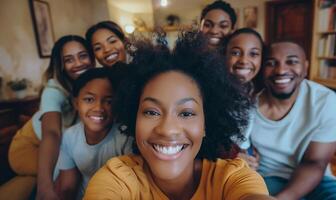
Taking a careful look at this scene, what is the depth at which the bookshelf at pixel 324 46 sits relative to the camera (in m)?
2.41

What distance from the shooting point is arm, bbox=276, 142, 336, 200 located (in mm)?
890

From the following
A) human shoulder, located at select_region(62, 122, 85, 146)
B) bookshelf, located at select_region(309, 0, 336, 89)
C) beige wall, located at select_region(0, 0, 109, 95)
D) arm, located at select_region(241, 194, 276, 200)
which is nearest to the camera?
arm, located at select_region(241, 194, 276, 200)

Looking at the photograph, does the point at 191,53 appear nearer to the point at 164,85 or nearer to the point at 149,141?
the point at 164,85

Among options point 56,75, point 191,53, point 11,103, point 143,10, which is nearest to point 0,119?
point 11,103

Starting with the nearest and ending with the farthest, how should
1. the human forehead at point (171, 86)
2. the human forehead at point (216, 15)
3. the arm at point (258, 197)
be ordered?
the arm at point (258, 197)
the human forehead at point (171, 86)
the human forehead at point (216, 15)

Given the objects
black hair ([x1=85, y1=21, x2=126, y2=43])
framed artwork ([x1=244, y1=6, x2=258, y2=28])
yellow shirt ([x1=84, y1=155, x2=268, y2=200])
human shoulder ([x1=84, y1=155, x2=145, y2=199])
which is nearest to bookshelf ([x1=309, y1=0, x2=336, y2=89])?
framed artwork ([x1=244, y1=6, x2=258, y2=28])

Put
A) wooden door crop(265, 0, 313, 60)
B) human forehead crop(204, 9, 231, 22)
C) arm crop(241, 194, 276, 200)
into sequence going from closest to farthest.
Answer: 1. arm crop(241, 194, 276, 200)
2. human forehead crop(204, 9, 231, 22)
3. wooden door crop(265, 0, 313, 60)

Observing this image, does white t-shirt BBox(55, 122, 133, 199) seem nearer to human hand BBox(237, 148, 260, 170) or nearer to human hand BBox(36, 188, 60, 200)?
human hand BBox(36, 188, 60, 200)

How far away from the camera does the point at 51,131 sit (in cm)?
98

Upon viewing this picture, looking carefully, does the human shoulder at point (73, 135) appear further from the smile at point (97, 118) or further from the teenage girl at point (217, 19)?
the teenage girl at point (217, 19)

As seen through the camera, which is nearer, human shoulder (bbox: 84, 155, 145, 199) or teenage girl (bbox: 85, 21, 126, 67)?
human shoulder (bbox: 84, 155, 145, 199)

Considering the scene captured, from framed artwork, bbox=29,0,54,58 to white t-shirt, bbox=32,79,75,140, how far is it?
196 mm

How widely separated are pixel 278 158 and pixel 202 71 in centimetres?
57

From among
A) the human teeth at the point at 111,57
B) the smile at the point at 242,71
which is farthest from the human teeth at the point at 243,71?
the human teeth at the point at 111,57
